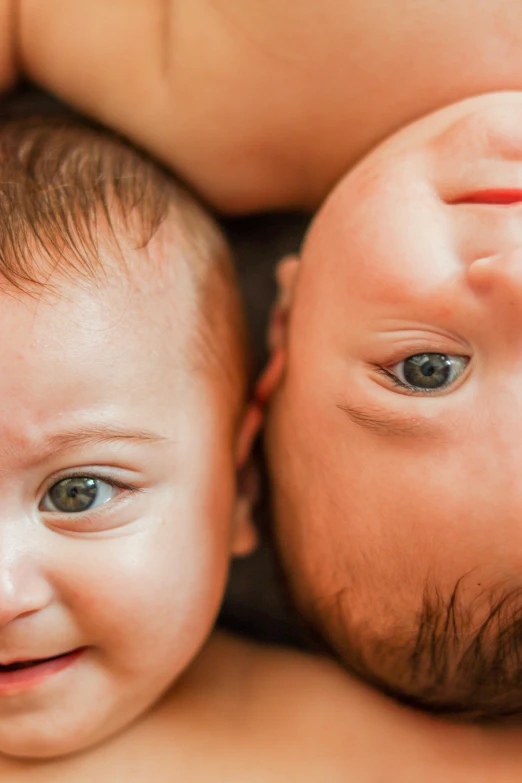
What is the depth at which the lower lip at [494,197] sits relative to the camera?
2.95 ft

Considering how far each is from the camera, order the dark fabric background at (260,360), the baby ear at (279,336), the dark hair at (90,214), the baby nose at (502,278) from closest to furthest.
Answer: the baby nose at (502,278) < the dark hair at (90,214) < the baby ear at (279,336) < the dark fabric background at (260,360)

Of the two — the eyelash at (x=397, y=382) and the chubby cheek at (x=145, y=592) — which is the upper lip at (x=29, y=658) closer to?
the chubby cheek at (x=145, y=592)

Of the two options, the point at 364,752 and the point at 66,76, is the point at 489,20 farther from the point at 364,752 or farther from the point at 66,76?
the point at 364,752

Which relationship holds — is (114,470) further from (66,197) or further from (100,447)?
(66,197)

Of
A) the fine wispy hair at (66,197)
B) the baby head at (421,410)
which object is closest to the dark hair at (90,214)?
the fine wispy hair at (66,197)

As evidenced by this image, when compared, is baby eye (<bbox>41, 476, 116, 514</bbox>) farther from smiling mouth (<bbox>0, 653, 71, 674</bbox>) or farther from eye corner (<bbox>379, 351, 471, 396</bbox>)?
eye corner (<bbox>379, 351, 471, 396</bbox>)

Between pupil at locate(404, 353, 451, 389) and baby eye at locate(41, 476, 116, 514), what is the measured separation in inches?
13.9

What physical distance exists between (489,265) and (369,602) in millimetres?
383

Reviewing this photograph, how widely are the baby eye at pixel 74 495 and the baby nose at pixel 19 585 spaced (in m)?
0.06

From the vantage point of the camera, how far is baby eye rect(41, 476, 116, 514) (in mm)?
956

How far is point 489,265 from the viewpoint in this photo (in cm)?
85

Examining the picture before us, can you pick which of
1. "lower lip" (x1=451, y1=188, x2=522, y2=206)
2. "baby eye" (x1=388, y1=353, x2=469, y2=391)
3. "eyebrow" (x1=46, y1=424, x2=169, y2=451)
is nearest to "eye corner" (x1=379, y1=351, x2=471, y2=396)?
"baby eye" (x1=388, y1=353, x2=469, y2=391)

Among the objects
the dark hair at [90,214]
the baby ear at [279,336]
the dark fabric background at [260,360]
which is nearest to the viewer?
the dark hair at [90,214]

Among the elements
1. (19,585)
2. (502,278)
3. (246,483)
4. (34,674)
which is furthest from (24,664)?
(502,278)
